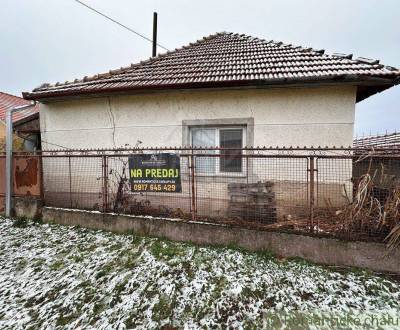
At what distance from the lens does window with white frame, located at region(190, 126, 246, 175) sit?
4996 mm

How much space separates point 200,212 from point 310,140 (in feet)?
9.12

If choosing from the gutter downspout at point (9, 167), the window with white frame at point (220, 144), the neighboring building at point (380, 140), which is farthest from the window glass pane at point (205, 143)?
the neighboring building at point (380, 140)

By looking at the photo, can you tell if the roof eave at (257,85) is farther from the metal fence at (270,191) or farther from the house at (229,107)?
the metal fence at (270,191)

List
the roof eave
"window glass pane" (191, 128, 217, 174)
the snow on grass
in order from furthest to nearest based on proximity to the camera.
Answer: "window glass pane" (191, 128, 217, 174)
the roof eave
the snow on grass

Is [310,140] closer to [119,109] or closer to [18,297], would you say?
[119,109]

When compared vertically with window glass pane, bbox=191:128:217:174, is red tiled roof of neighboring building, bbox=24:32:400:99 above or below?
above

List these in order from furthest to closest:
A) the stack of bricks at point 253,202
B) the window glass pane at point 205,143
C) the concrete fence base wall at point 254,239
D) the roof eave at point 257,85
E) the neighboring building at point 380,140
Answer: the neighboring building at point 380,140
the window glass pane at point 205,143
the roof eave at point 257,85
the stack of bricks at point 253,202
the concrete fence base wall at point 254,239

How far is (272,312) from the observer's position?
8.20ft

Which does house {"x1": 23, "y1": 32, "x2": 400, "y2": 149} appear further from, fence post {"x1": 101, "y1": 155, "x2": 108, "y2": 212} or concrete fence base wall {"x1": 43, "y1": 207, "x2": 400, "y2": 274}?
concrete fence base wall {"x1": 43, "y1": 207, "x2": 400, "y2": 274}

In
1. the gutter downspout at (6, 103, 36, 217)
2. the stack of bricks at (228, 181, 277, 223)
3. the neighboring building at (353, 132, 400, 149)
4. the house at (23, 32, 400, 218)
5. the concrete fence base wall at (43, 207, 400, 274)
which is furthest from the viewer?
the neighboring building at (353, 132, 400, 149)

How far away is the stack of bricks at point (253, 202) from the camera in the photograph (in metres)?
3.95

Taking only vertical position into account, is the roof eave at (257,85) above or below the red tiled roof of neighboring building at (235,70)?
below

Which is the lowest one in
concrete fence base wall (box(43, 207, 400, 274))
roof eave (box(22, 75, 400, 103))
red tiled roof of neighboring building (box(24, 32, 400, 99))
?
concrete fence base wall (box(43, 207, 400, 274))

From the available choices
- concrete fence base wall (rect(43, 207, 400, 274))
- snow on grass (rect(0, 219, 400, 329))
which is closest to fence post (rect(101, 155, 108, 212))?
concrete fence base wall (rect(43, 207, 400, 274))
